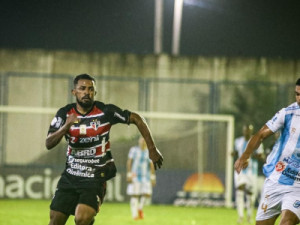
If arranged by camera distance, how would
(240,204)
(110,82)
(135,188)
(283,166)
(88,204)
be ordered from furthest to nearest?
(110,82) → (135,188) → (240,204) → (88,204) → (283,166)

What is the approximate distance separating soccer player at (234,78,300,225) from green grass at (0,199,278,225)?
704cm

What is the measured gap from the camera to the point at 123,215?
18234mm

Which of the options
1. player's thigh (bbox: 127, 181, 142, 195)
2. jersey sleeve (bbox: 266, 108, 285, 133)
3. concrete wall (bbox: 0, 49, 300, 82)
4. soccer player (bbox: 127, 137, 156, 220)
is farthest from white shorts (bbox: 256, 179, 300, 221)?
concrete wall (bbox: 0, 49, 300, 82)

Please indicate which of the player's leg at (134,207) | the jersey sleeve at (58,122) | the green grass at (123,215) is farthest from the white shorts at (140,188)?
the jersey sleeve at (58,122)

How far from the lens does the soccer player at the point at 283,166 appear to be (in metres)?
8.48

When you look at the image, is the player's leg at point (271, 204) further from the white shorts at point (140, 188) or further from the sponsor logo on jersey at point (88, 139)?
the white shorts at point (140, 188)

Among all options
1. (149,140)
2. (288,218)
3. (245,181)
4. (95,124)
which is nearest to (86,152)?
(95,124)

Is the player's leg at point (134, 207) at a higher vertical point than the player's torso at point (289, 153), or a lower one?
lower

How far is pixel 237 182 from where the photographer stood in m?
17.6

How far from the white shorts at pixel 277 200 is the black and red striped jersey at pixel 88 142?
5.68ft

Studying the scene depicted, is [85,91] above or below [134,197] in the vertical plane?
above

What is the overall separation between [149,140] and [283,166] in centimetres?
149

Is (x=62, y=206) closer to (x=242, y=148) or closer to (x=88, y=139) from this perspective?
(x=88, y=139)

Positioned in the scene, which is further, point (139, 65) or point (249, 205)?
point (139, 65)
